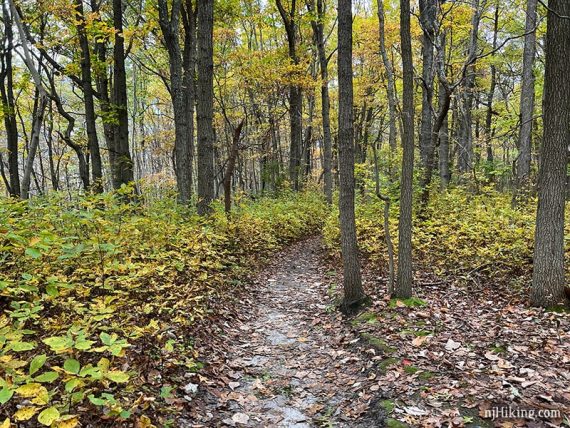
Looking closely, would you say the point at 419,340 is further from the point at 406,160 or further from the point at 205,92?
the point at 205,92

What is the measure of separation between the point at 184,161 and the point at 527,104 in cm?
1034

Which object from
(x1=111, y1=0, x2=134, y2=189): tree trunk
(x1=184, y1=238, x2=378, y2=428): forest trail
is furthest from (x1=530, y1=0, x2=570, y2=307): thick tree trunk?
(x1=111, y1=0, x2=134, y2=189): tree trunk

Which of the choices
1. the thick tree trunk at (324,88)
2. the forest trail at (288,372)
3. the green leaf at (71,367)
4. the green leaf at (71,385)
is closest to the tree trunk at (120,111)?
the forest trail at (288,372)

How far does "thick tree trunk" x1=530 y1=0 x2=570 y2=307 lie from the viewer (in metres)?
4.75

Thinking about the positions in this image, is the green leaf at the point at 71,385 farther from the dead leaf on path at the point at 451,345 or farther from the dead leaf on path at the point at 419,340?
the dead leaf on path at the point at 451,345

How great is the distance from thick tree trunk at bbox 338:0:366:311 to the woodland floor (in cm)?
51

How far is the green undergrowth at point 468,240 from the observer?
6.74 metres

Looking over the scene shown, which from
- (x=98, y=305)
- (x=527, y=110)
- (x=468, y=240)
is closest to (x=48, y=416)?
(x=98, y=305)

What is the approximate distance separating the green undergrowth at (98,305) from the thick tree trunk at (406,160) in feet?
10.1

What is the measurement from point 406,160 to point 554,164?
1.87 metres

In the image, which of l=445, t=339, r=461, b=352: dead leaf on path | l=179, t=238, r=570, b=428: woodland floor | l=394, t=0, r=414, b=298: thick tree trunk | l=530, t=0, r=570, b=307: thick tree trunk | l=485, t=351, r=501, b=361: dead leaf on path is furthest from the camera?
l=394, t=0, r=414, b=298: thick tree trunk

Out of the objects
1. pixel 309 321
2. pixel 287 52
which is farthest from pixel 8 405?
pixel 287 52

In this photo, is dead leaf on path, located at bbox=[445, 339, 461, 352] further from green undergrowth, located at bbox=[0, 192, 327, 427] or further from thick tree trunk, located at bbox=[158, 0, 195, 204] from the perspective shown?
thick tree trunk, located at bbox=[158, 0, 195, 204]

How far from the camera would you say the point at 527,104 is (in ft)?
36.3
